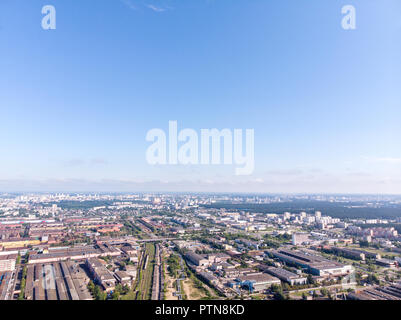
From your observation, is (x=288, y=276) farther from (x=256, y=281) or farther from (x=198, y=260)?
(x=198, y=260)

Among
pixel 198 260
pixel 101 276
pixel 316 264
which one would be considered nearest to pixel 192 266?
pixel 198 260

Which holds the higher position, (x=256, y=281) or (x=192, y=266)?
(x=256, y=281)

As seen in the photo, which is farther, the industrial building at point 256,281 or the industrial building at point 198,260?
the industrial building at point 198,260

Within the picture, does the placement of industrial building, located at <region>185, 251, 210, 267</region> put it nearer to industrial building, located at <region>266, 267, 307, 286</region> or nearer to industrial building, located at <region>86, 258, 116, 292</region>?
industrial building, located at <region>266, 267, 307, 286</region>

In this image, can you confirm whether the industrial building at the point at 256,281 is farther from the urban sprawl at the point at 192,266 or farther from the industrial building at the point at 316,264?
the industrial building at the point at 316,264

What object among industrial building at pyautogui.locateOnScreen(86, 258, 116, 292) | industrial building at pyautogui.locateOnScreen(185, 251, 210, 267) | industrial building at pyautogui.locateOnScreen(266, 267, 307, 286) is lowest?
industrial building at pyautogui.locateOnScreen(185, 251, 210, 267)

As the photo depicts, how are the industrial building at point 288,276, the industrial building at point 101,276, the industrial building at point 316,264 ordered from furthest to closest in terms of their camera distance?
the industrial building at point 316,264 → the industrial building at point 288,276 → the industrial building at point 101,276

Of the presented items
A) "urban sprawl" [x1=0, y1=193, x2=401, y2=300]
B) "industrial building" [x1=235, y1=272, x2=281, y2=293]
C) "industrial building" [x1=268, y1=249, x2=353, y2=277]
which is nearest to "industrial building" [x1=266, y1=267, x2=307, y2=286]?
"urban sprawl" [x1=0, y1=193, x2=401, y2=300]

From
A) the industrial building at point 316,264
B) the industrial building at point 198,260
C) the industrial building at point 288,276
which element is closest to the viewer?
the industrial building at point 288,276

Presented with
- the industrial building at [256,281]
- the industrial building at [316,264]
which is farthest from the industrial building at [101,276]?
the industrial building at [316,264]

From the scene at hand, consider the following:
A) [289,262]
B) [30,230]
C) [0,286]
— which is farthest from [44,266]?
[30,230]
